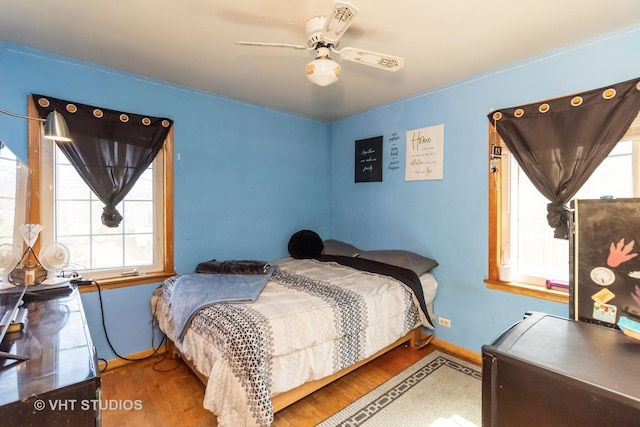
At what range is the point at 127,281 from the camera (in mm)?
2539

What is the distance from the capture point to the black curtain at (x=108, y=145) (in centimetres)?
229

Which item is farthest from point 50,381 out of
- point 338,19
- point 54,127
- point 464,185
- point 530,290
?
point 464,185

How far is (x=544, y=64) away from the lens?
2211 mm

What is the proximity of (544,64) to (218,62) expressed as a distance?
2405 millimetres

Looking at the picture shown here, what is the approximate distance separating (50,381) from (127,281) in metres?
1.93

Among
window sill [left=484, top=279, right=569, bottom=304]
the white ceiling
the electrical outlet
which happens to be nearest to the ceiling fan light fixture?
the white ceiling

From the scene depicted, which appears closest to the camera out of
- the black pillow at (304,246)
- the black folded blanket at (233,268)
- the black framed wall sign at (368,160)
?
the black folded blanket at (233,268)

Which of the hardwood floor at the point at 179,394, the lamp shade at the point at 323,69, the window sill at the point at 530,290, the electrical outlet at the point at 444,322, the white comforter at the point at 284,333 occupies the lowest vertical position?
the hardwood floor at the point at 179,394

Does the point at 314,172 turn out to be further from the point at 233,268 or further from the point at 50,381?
the point at 50,381

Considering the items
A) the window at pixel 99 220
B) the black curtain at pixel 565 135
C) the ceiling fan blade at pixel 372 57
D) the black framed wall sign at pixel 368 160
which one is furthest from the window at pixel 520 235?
the window at pixel 99 220

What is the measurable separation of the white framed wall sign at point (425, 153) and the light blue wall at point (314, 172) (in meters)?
0.07

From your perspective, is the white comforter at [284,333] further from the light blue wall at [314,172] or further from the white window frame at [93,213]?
the light blue wall at [314,172]

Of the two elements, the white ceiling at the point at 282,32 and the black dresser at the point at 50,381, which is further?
the white ceiling at the point at 282,32

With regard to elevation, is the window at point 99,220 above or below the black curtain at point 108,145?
below
